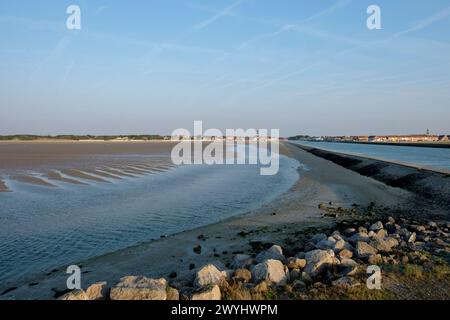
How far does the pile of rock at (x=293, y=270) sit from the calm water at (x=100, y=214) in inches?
172

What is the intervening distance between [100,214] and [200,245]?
255 inches

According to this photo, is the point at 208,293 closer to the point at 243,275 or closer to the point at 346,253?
the point at 243,275

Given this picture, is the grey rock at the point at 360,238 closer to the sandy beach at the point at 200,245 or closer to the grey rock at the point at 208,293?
the sandy beach at the point at 200,245

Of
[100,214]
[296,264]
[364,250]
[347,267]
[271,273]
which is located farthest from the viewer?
[100,214]

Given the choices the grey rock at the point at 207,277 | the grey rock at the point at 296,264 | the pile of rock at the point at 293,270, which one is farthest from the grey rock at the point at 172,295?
the grey rock at the point at 296,264

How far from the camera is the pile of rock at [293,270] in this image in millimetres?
6852

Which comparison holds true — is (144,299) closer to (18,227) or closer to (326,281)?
(326,281)

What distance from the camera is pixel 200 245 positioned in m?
11.9

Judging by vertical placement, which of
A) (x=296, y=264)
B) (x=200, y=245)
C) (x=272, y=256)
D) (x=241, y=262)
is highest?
(x=296, y=264)

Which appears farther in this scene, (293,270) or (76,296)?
(293,270)

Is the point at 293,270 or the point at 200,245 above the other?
the point at 293,270

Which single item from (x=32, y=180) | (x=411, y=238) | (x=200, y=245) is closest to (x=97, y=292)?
(x=200, y=245)

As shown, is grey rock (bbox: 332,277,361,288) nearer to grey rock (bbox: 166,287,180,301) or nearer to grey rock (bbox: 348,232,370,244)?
grey rock (bbox: 166,287,180,301)
